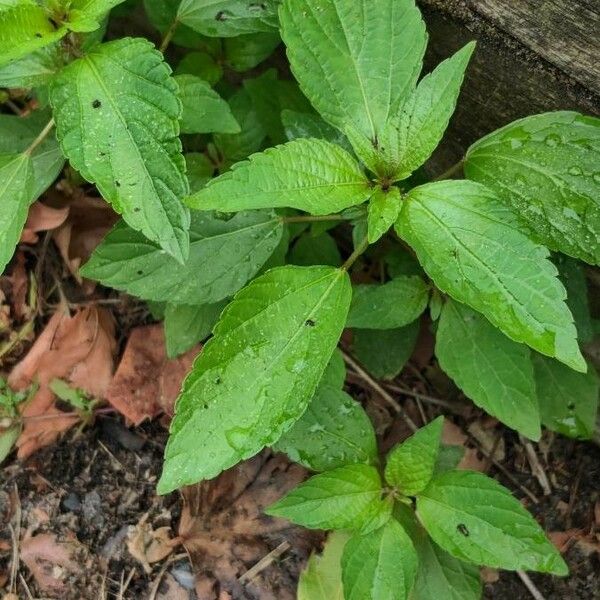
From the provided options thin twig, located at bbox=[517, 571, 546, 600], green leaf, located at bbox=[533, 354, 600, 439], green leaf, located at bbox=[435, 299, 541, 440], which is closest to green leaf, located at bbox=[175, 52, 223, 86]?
green leaf, located at bbox=[435, 299, 541, 440]

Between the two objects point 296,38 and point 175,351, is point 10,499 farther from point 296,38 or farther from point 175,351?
point 296,38

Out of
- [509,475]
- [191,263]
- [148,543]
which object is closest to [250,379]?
[191,263]

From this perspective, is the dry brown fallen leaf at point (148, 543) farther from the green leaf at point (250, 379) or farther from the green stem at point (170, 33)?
the green stem at point (170, 33)

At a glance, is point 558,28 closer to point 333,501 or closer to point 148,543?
point 333,501

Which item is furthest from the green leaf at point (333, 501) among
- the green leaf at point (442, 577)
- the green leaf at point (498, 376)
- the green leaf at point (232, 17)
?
the green leaf at point (232, 17)

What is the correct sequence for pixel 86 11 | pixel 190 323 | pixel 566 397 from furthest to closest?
pixel 566 397
pixel 190 323
pixel 86 11

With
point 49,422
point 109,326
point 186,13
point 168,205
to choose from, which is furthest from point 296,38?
point 49,422
